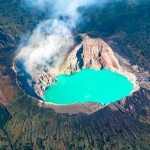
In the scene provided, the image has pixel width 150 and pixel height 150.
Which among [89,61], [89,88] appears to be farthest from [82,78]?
[89,61]

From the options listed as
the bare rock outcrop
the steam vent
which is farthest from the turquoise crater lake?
the bare rock outcrop

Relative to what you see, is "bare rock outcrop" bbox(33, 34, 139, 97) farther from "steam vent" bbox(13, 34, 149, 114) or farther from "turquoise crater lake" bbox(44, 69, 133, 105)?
"turquoise crater lake" bbox(44, 69, 133, 105)

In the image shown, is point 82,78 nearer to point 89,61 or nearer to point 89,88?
point 89,88

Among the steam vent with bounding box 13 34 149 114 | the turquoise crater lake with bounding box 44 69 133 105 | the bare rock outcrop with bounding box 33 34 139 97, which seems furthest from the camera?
the bare rock outcrop with bounding box 33 34 139 97

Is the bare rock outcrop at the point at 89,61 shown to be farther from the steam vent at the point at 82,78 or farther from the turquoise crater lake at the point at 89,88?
the turquoise crater lake at the point at 89,88

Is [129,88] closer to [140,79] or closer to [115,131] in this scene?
[140,79]

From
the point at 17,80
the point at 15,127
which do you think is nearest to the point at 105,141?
the point at 15,127

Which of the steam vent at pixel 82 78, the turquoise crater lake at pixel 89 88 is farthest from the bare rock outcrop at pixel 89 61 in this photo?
the turquoise crater lake at pixel 89 88

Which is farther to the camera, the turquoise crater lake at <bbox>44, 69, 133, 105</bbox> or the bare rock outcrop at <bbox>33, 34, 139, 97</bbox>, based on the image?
the bare rock outcrop at <bbox>33, 34, 139, 97</bbox>
